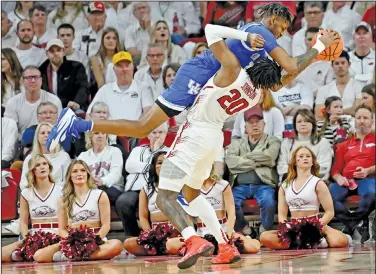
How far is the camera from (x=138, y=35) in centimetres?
1188

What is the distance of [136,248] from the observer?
937 cm

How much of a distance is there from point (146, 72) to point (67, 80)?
100 cm

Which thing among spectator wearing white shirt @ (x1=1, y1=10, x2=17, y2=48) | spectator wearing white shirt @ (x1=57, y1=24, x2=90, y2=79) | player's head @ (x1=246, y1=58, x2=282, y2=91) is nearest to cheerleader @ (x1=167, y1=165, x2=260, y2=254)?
player's head @ (x1=246, y1=58, x2=282, y2=91)

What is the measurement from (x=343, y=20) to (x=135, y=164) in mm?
3633

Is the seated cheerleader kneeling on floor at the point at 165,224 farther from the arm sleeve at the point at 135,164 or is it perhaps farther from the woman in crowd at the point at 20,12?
the woman in crowd at the point at 20,12

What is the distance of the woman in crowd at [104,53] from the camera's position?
1150 centimetres

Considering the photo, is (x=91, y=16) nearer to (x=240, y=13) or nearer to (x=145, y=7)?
(x=145, y=7)

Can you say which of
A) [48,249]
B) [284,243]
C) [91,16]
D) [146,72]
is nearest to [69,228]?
[48,249]

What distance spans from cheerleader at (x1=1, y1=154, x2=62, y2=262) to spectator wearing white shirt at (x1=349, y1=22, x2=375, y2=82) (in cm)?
410

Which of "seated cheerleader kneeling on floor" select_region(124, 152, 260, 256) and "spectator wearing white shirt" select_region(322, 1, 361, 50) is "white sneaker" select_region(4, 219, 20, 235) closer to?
"seated cheerleader kneeling on floor" select_region(124, 152, 260, 256)

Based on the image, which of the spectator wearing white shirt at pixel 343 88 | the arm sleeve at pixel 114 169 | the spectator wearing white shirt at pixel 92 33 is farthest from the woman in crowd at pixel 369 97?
the spectator wearing white shirt at pixel 92 33

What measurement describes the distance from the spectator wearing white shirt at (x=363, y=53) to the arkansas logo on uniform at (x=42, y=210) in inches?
166

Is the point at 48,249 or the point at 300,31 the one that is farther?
the point at 300,31

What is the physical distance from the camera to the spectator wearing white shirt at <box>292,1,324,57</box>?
11477mm
